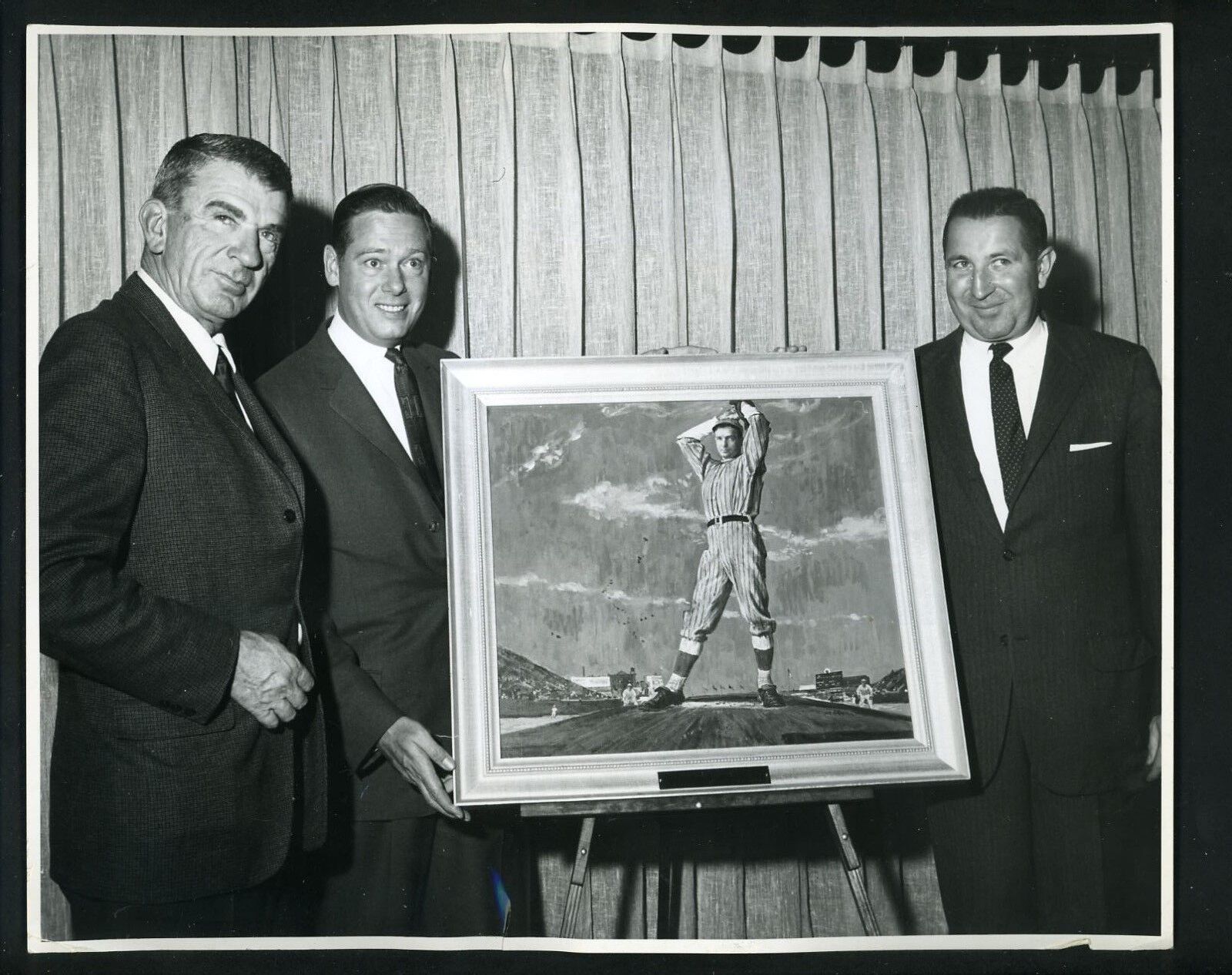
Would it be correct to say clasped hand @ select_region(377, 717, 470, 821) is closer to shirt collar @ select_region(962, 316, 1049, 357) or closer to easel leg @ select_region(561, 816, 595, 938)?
easel leg @ select_region(561, 816, 595, 938)

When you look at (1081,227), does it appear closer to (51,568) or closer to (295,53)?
(295,53)

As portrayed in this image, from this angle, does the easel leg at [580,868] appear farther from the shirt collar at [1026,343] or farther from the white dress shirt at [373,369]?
the shirt collar at [1026,343]

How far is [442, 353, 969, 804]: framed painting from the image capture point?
1.96 meters

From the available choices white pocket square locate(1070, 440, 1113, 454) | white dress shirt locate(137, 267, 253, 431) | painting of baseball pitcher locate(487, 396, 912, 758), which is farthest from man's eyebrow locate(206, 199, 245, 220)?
white pocket square locate(1070, 440, 1113, 454)

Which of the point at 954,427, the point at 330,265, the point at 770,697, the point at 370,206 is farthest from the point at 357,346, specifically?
the point at 954,427

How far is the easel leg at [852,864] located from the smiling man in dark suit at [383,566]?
27.1 inches

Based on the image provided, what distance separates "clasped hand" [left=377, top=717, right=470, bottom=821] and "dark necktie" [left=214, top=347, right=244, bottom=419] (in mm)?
671

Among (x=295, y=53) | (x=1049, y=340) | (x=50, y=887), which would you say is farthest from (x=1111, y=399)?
(x=50, y=887)

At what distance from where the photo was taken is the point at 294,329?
2.19m

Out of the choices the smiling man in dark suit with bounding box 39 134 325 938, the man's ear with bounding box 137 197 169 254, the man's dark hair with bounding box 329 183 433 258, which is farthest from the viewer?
the man's dark hair with bounding box 329 183 433 258

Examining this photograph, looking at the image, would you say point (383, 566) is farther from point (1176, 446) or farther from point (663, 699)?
point (1176, 446)

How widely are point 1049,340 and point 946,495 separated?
411 mm

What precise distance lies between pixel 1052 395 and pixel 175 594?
70.0 inches

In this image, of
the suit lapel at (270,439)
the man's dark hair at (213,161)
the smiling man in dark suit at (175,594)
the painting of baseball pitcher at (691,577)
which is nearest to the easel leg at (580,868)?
the painting of baseball pitcher at (691,577)
